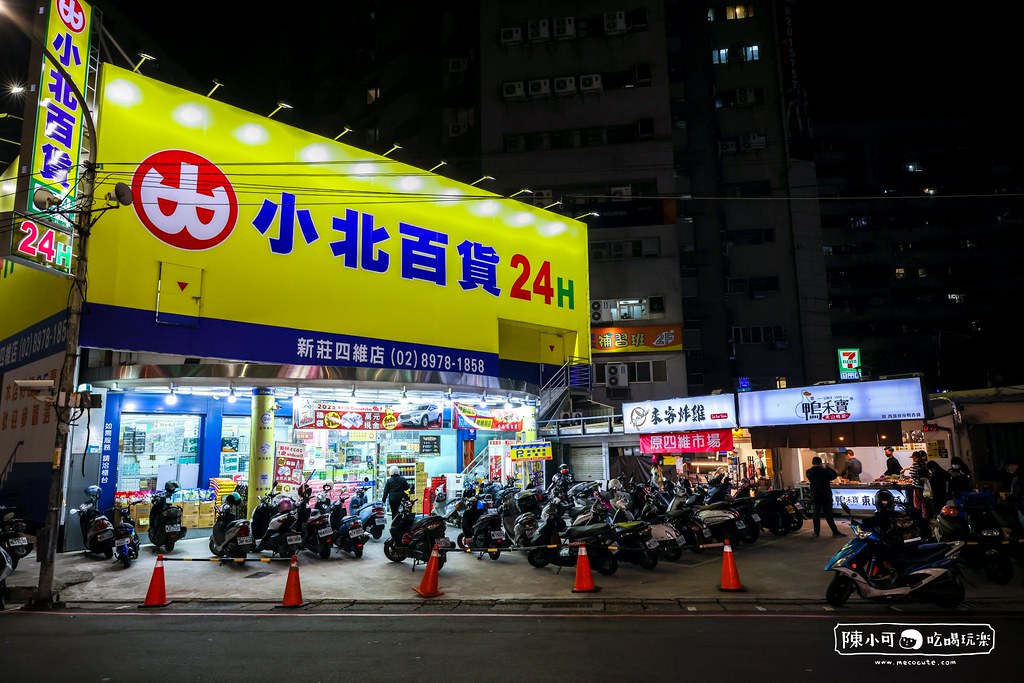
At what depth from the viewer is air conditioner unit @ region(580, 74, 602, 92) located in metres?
37.6

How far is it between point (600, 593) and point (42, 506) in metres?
13.1

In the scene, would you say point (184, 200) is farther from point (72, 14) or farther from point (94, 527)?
point (94, 527)

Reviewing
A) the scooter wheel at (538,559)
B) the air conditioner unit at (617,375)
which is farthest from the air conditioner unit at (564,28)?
the scooter wheel at (538,559)

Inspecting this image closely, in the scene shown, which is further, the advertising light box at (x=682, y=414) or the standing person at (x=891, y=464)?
the advertising light box at (x=682, y=414)

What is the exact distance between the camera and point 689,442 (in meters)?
19.2

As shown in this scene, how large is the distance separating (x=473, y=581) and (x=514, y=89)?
3301 centimetres

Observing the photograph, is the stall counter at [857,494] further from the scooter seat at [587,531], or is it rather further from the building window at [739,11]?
the building window at [739,11]

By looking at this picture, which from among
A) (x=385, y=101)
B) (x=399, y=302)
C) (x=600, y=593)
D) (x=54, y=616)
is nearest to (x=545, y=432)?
(x=399, y=302)

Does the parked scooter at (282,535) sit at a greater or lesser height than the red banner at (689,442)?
lesser

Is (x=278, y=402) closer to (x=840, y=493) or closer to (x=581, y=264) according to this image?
(x=581, y=264)

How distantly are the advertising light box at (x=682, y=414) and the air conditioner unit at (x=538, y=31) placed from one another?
1051 inches

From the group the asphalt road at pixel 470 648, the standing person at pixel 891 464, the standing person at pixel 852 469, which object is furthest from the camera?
the standing person at pixel 852 469

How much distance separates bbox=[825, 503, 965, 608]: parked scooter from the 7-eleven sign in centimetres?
3232

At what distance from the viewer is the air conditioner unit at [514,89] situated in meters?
38.0
